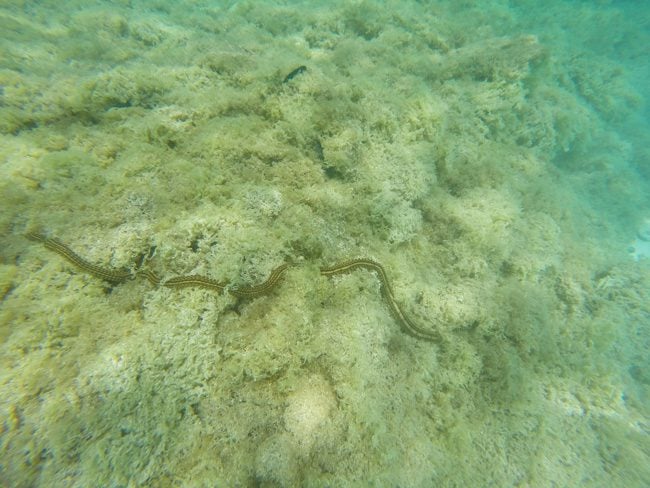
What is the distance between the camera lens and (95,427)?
3.78m

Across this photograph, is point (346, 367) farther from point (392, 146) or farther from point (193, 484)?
point (392, 146)

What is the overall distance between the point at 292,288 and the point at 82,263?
3101 mm

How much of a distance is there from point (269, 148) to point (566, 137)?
12386 mm

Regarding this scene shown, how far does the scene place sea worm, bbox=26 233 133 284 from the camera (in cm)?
447

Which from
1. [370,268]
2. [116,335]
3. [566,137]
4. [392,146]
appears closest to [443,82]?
[392,146]

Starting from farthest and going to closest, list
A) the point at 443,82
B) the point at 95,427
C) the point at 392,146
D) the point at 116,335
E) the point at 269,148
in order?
the point at 443,82, the point at 392,146, the point at 269,148, the point at 116,335, the point at 95,427

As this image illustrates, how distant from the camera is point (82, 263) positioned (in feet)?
14.7

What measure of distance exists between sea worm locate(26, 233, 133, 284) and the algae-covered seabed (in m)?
0.13

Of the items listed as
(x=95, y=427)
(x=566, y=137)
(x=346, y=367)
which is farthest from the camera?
(x=566, y=137)

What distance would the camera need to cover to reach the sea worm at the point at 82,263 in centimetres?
447

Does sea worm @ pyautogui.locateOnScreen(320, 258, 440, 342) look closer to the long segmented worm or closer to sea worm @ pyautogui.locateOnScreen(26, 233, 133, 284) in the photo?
the long segmented worm

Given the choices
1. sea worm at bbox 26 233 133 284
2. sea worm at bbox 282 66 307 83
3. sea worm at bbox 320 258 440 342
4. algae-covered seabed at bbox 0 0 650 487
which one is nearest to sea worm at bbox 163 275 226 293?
algae-covered seabed at bbox 0 0 650 487

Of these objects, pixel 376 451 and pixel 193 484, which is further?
pixel 376 451

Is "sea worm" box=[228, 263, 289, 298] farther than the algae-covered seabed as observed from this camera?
Yes
